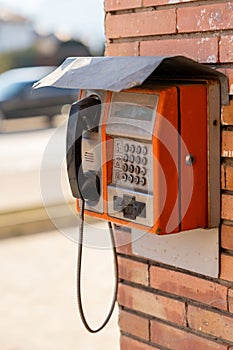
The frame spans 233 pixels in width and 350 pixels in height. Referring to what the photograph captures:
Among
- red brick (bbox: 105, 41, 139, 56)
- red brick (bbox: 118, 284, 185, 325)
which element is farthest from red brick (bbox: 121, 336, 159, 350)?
red brick (bbox: 105, 41, 139, 56)

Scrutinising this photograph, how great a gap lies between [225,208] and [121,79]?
455 mm

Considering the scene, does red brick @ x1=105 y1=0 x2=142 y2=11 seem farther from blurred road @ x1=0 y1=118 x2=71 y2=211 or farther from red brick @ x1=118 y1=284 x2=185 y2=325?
blurred road @ x1=0 y1=118 x2=71 y2=211

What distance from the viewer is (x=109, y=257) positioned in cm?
603

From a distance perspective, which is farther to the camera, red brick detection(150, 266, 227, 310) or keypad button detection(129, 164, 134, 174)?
red brick detection(150, 266, 227, 310)

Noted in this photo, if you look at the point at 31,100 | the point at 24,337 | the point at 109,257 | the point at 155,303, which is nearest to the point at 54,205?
the point at 109,257

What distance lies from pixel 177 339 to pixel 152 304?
0.13 meters

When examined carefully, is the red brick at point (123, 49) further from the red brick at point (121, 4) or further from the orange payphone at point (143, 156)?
the orange payphone at point (143, 156)

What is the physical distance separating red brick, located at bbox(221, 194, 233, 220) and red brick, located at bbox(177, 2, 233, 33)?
423mm

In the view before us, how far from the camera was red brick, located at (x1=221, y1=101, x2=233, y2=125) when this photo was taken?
1.79 m

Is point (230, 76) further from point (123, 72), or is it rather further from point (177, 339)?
point (177, 339)

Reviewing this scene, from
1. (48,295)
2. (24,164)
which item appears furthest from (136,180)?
(24,164)

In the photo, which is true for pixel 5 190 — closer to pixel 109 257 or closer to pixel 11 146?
pixel 109 257

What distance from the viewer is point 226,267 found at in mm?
1870

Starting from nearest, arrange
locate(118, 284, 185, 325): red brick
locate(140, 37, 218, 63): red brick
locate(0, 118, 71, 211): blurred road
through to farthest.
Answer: locate(140, 37, 218, 63): red brick, locate(118, 284, 185, 325): red brick, locate(0, 118, 71, 211): blurred road
